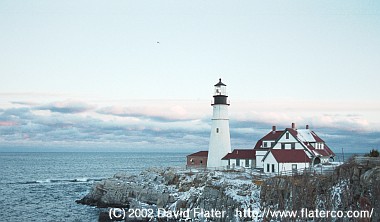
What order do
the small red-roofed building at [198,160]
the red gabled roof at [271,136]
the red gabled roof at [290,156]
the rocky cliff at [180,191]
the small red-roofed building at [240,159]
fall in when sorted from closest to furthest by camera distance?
1. the rocky cliff at [180,191]
2. the red gabled roof at [290,156]
3. the small red-roofed building at [240,159]
4. the red gabled roof at [271,136]
5. the small red-roofed building at [198,160]

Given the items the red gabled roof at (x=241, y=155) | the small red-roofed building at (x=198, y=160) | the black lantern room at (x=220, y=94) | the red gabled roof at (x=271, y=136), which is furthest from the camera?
the small red-roofed building at (x=198, y=160)

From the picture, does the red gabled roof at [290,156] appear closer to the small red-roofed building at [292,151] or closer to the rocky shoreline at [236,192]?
the small red-roofed building at [292,151]

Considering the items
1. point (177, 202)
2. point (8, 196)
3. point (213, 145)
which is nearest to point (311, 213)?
point (177, 202)

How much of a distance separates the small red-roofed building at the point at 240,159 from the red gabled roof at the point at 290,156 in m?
4.99

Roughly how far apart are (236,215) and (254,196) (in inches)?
103

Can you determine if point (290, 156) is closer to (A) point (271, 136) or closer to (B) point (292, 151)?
(B) point (292, 151)

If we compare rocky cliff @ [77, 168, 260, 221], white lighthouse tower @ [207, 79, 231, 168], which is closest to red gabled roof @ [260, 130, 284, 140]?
white lighthouse tower @ [207, 79, 231, 168]

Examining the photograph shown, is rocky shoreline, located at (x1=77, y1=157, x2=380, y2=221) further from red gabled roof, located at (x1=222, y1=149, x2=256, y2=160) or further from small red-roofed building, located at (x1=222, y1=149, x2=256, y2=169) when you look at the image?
red gabled roof, located at (x1=222, y1=149, x2=256, y2=160)

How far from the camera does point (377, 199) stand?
23953mm

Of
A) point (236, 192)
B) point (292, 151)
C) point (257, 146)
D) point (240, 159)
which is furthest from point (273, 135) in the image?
point (236, 192)

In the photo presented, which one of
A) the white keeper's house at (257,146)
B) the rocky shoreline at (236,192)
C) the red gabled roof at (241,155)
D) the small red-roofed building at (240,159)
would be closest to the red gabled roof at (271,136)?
the white keeper's house at (257,146)

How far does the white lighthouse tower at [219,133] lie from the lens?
46.2 metres

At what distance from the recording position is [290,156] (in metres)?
40.6

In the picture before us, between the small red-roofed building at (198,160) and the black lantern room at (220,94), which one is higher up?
the black lantern room at (220,94)
